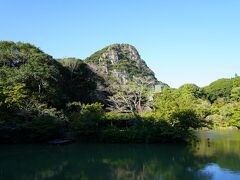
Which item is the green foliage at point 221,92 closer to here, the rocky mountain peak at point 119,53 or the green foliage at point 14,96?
the rocky mountain peak at point 119,53

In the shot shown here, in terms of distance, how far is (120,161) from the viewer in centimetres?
1603

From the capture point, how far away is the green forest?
22.2 m

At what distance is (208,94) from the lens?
6053 centimetres

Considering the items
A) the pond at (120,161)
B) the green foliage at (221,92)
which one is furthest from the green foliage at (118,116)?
the green foliage at (221,92)

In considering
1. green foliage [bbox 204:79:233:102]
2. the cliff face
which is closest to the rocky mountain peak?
the cliff face

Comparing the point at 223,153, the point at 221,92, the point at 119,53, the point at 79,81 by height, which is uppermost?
the point at 119,53

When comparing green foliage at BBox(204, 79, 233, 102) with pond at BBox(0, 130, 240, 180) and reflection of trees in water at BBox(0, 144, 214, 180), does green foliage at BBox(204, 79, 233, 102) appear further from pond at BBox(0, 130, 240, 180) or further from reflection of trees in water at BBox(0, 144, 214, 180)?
reflection of trees in water at BBox(0, 144, 214, 180)

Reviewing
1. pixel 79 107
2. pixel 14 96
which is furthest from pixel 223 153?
pixel 79 107

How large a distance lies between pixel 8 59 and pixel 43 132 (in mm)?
9137

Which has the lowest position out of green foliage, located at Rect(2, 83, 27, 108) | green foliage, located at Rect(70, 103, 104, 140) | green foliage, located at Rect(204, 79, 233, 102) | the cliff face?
green foliage, located at Rect(70, 103, 104, 140)

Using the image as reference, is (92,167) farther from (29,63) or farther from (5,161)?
(29,63)

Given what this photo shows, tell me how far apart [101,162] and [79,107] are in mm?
13945

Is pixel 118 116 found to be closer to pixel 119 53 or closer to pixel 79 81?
pixel 79 81

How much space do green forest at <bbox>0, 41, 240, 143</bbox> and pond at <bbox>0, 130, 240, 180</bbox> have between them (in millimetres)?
1374
